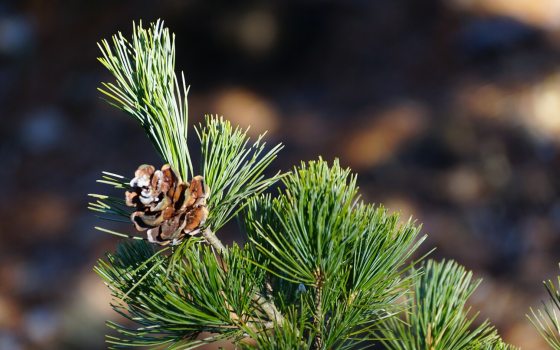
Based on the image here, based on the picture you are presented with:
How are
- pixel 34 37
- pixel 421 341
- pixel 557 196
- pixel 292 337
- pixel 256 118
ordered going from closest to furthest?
pixel 292 337
pixel 421 341
pixel 557 196
pixel 256 118
pixel 34 37

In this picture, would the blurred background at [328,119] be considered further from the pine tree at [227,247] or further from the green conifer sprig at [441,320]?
the pine tree at [227,247]

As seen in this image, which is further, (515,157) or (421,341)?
(515,157)

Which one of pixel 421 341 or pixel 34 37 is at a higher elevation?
pixel 34 37

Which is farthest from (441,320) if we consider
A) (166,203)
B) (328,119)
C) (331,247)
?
(328,119)

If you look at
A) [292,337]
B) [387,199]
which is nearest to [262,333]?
[292,337]

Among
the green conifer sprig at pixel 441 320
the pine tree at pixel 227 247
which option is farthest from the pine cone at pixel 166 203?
the green conifer sprig at pixel 441 320

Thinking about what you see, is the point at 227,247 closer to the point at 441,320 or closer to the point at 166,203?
the point at 166,203

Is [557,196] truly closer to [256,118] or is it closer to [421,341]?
[256,118]
